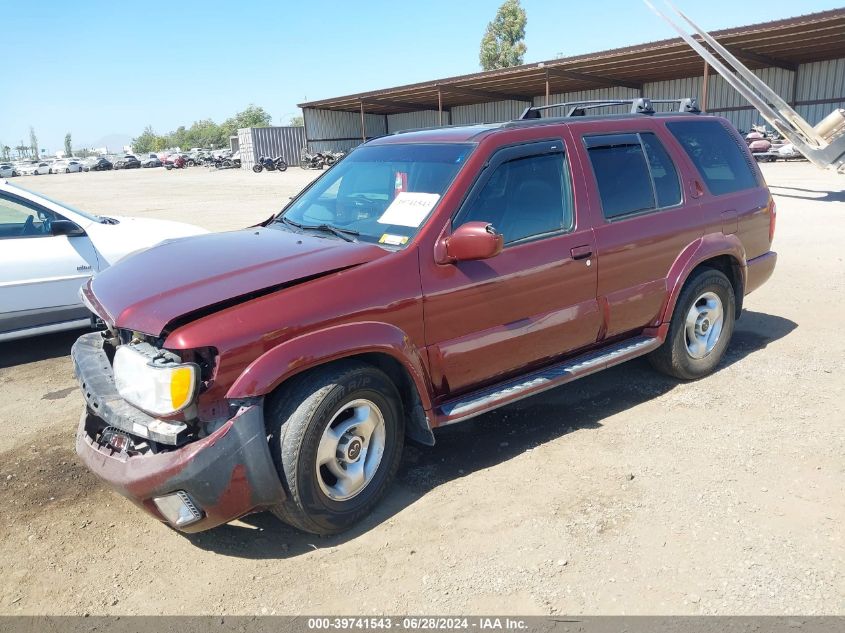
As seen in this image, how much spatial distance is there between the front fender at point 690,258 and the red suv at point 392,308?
0.01m

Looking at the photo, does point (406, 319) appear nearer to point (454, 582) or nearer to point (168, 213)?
point (454, 582)

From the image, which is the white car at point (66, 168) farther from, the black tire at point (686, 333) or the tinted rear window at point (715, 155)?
the black tire at point (686, 333)

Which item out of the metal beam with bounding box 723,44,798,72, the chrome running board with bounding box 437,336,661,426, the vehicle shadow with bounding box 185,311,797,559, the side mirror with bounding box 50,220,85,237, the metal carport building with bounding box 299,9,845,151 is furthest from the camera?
the metal beam with bounding box 723,44,798,72

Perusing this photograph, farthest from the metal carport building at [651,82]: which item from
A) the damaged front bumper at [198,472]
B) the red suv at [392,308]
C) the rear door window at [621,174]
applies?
the damaged front bumper at [198,472]

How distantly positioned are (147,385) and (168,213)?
703 inches

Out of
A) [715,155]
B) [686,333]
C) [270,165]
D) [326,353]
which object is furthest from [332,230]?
[270,165]

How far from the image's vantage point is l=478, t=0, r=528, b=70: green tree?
6184cm

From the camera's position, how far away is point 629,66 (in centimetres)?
2878

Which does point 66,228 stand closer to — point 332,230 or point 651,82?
point 332,230

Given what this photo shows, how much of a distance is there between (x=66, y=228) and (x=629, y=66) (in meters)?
27.4

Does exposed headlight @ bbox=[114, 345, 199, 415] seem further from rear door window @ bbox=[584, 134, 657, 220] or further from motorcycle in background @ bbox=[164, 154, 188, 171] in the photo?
motorcycle in background @ bbox=[164, 154, 188, 171]

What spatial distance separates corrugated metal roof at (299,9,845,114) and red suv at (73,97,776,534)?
61.9ft

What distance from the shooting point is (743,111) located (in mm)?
31578

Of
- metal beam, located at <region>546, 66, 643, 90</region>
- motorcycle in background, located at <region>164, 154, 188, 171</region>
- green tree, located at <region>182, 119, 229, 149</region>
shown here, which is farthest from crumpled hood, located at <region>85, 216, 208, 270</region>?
green tree, located at <region>182, 119, 229, 149</region>
